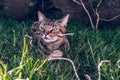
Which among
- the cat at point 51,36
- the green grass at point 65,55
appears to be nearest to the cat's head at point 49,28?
the cat at point 51,36

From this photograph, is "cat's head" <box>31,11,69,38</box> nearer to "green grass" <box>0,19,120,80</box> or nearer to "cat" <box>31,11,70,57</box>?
"cat" <box>31,11,70,57</box>

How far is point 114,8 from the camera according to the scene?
18.4 ft

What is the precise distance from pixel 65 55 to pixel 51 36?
0.35 m

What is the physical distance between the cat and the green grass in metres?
0.13

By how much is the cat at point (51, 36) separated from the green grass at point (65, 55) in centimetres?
13

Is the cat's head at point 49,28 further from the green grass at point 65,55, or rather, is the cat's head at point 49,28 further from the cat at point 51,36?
the green grass at point 65,55

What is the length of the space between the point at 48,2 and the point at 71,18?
19.3 inches

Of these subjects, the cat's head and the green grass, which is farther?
the cat's head

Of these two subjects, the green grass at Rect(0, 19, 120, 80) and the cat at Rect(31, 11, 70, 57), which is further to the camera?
the cat at Rect(31, 11, 70, 57)

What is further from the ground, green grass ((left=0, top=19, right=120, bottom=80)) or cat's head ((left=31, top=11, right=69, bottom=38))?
cat's head ((left=31, top=11, right=69, bottom=38))

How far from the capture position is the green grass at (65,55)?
377 cm

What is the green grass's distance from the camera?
12.4 ft

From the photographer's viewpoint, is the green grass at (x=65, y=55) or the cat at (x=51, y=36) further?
the cat at (x=51, y=36)

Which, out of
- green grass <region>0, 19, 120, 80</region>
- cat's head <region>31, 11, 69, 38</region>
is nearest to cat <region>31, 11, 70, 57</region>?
cat's head <region>31, 11, 69, 38</region>
